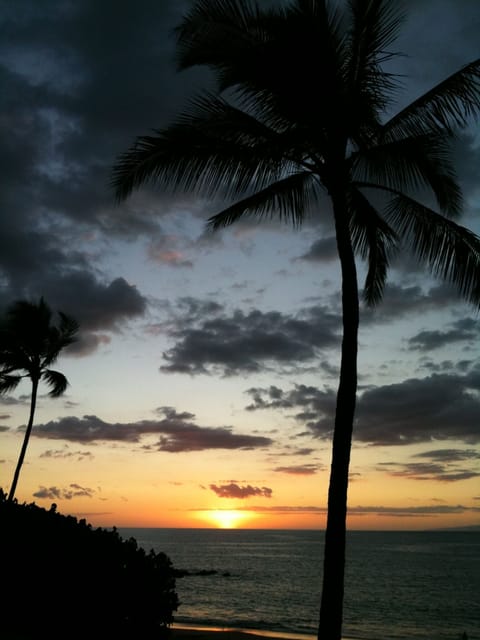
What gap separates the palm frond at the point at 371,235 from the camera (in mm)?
11095

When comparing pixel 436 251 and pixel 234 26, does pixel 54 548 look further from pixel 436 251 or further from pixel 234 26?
A: pixel 234 26

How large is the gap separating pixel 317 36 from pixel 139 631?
929 centimetres

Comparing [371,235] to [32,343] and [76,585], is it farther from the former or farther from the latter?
[32,343]

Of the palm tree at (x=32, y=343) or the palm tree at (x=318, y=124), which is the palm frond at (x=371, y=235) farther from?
the palm tree at (x=32, y=343)

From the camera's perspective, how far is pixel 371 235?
11391 mm

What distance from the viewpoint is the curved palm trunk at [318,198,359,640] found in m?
7.68

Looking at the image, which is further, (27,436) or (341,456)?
(27,436)

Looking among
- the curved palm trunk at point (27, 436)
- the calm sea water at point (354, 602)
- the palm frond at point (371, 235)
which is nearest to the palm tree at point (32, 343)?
the curved palm trunk at point (27, 436)

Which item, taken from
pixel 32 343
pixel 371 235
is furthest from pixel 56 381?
pixel 371 235

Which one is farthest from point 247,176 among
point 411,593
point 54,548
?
point 411,593

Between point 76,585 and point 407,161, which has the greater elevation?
point 407,161

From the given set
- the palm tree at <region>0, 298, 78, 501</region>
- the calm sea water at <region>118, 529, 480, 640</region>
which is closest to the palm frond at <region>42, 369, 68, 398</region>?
the palm tree at <region>0, 298, 78, 501</region>

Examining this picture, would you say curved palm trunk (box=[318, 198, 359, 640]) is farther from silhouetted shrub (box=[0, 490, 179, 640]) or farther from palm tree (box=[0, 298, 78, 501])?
palm tree (box=[0, 298, 78, 501])

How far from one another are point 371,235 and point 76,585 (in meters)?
7.84
